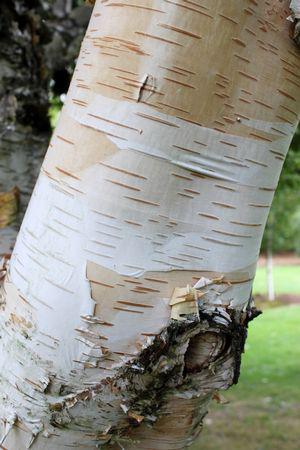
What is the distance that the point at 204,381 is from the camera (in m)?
0.97

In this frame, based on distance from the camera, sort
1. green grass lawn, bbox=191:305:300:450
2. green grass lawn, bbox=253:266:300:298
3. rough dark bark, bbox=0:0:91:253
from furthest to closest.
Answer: green grass lawn, bbox=253:266:300:298 < green grass lawn, bbox=191:305:300:450 < rough dark bark, bbox=0:0:91:253

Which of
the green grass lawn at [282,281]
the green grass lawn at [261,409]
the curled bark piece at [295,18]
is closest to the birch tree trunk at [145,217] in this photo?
the curled bark piece at [295,18]

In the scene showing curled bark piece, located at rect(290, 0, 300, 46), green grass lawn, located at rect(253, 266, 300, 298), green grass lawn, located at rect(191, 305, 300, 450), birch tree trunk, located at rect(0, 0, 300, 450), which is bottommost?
green grass lawn, located at rect(253, 266, 300, 298)

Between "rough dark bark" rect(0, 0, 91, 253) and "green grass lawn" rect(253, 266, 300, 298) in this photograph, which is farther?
"green grass lawn" rect(253, 266, 300, 298)

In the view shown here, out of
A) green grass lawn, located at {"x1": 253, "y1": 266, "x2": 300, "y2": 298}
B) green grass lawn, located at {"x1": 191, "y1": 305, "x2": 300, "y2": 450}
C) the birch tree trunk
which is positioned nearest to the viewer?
the birch tree trunk

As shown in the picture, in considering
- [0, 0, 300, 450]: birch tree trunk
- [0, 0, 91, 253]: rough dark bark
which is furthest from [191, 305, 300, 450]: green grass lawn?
[0, 0, 300, 450]: birch tree trunk

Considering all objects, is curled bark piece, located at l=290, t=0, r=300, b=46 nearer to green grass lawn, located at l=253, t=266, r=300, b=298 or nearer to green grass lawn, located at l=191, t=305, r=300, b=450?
green grass lawn, located at l=191, t=305, r=300, b=450

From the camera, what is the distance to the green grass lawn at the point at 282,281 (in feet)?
61.5

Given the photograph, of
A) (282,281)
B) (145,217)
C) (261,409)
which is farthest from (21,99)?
(282,281)

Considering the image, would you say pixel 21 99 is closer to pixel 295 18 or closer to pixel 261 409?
pixel 295 18

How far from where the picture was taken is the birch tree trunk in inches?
33.5

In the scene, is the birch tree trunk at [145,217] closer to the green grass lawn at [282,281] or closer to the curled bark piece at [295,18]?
the curled bark piece at [295,18]

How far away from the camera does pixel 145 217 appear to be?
87 centimetres

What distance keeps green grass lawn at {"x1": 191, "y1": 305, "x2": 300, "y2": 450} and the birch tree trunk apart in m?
3.76
